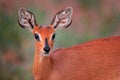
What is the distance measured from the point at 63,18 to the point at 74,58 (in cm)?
23

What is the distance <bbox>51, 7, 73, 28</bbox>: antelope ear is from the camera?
186cm

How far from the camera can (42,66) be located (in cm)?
180

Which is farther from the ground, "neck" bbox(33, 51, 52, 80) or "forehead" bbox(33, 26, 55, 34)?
"forehead" bbox(33, 26, 55, 34)

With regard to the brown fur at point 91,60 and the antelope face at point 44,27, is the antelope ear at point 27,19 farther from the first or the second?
the brown fur at point 91,60

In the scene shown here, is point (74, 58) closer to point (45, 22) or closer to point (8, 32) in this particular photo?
point (45, 22)

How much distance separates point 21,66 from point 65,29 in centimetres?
33

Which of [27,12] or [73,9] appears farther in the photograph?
[73,9]

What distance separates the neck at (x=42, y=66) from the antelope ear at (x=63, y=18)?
0.19m

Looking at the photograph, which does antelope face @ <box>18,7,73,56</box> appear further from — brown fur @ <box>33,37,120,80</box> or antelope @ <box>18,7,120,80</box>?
brown fur @ <box>33,37,120,80</box>

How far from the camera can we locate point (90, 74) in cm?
191

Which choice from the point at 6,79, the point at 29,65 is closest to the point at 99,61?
the point at 29,65

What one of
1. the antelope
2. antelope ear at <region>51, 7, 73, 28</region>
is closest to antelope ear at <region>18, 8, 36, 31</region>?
the antelope

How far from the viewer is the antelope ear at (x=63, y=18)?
1.86m

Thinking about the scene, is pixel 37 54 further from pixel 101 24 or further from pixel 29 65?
pixel 101 24
